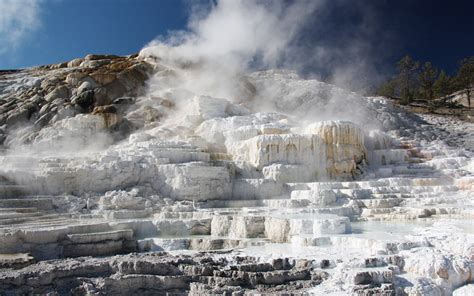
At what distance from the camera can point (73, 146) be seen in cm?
1875

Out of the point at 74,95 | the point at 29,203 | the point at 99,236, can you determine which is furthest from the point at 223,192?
the point at 74,95

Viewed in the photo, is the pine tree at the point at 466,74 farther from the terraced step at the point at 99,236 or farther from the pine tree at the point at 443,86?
the terraced step at the point at 99,236

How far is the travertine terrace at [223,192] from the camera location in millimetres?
7379

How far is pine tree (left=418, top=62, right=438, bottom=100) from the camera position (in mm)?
33344

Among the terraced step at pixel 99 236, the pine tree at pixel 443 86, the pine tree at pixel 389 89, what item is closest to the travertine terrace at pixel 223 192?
the terraced step at pixel 99 236

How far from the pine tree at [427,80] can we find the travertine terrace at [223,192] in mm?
10086

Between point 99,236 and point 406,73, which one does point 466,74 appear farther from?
point 99,236

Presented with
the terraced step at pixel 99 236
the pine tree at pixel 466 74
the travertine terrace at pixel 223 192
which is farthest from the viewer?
the pine tree at pixel 466 74

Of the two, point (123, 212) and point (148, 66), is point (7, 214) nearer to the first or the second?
point (123, 212)

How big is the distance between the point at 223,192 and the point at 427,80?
25.2 m

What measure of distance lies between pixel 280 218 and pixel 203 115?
392 inches

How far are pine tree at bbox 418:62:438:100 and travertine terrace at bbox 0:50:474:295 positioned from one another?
397 inches

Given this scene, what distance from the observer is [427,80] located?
3381 centimetres

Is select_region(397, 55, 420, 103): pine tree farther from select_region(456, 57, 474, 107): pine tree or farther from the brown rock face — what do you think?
the brown rock face
